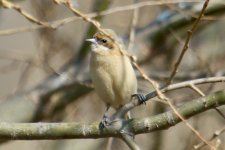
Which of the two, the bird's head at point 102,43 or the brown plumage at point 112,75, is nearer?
the brown plumage at point 112,75

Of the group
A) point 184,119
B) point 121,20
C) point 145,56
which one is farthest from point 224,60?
point 184,119

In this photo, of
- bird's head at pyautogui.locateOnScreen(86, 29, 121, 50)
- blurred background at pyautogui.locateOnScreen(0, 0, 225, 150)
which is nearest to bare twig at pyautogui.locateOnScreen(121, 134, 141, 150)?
bird's head at pyautogui.locateOnScreen(86, 29, 121, 50)

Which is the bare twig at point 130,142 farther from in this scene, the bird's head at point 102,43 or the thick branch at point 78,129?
the bird's head at point 102,43

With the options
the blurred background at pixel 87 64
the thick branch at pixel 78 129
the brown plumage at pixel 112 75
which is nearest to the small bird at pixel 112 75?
the brown plumage at pixel 112 75

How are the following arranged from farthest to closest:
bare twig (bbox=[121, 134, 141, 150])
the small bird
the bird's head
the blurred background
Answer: the blurred background, the bird's head, the small bird, bare twig (bbox=[121, 134, 141, 150])

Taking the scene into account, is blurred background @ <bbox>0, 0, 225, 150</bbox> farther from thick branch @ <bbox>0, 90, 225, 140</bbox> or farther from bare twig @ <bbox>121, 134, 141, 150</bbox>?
bare twig @ <bbox>121, 134, 141, 150</bbox>

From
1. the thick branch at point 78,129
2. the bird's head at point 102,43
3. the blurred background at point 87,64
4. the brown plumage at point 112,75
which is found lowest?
the thick branch at point 78,129

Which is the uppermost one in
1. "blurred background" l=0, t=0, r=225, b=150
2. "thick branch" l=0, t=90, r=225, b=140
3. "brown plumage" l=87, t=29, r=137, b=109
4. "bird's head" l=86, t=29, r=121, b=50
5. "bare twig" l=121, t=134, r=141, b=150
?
"blurred background" l=0, t=0, r=225, b=150

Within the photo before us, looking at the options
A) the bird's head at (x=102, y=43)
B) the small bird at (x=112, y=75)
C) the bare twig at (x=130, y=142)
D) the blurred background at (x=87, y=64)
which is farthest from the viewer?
the blurred background at (x=87, y=64)

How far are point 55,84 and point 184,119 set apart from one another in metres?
2.33

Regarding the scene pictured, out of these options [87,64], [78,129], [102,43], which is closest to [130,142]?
[78,129]

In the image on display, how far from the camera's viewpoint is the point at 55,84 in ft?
17.2

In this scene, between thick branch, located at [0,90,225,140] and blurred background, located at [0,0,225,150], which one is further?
blurred background, located at [0,0,225,150]

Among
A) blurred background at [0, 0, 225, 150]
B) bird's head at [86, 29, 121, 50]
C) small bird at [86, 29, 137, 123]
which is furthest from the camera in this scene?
blurred background at [0, 0, 225, 150]
